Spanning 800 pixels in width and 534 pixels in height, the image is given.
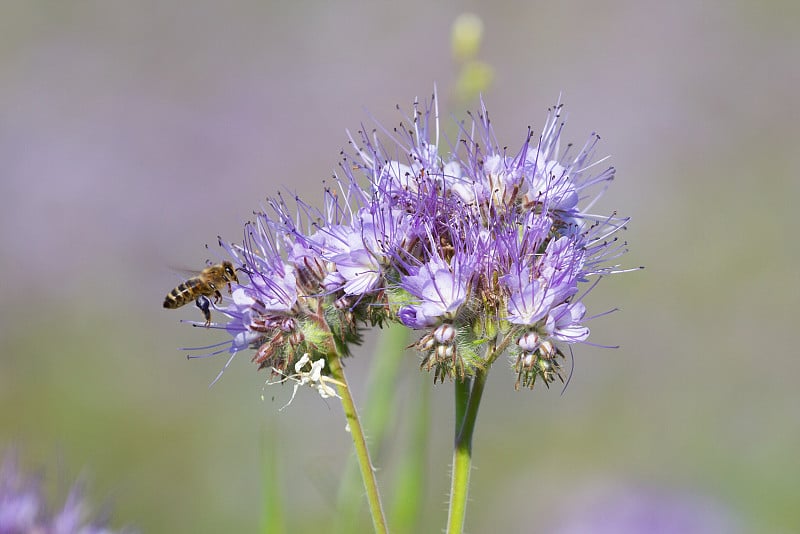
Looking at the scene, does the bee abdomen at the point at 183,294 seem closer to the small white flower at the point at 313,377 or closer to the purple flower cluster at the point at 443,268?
the purple flower cluster at the point at 443,268

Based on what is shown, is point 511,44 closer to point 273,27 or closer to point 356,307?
point 273,27

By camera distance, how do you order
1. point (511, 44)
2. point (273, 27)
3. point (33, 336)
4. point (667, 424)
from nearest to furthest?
1. point (667, 424)
2. point (33, 336)
3. point (511, 44)
4. point (273, 27)

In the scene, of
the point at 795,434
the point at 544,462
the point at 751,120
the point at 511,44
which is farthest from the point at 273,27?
the point at 795,434

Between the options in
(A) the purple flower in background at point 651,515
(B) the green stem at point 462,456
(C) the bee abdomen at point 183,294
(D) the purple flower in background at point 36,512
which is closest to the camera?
(B) the green stem at point 462,456

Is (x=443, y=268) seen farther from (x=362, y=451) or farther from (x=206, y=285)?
(x=206, y=285)

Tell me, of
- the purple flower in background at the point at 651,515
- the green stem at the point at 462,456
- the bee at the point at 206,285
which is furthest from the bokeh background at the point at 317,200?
the green stem at the point at 462,456

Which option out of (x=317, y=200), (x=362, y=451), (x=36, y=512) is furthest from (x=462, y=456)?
(x=317, y=200)
